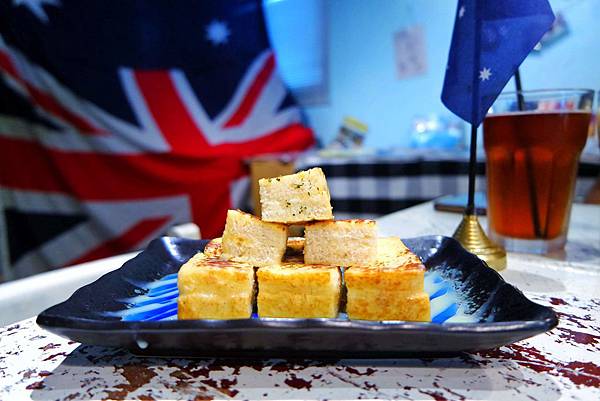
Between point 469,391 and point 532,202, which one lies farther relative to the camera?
point 532,202

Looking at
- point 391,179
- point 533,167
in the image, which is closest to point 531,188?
point 533,167

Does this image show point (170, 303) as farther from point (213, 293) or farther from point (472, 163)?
point (472, 163)

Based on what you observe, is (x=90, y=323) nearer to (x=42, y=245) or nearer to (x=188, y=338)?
(x=188, y=338)

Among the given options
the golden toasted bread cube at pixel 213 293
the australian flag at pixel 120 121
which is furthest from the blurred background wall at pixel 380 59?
the golden toasted bread cube at pixel 213 293

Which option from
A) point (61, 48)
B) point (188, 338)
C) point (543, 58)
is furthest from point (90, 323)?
point (543, 58)

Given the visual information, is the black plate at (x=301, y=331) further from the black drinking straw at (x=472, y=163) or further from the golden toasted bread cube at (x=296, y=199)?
the black drinking straw at (x=472, y=163)

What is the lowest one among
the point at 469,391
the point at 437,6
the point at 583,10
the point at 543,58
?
the point at 469,391

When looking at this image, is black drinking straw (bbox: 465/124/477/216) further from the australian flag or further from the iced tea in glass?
the australian flag
